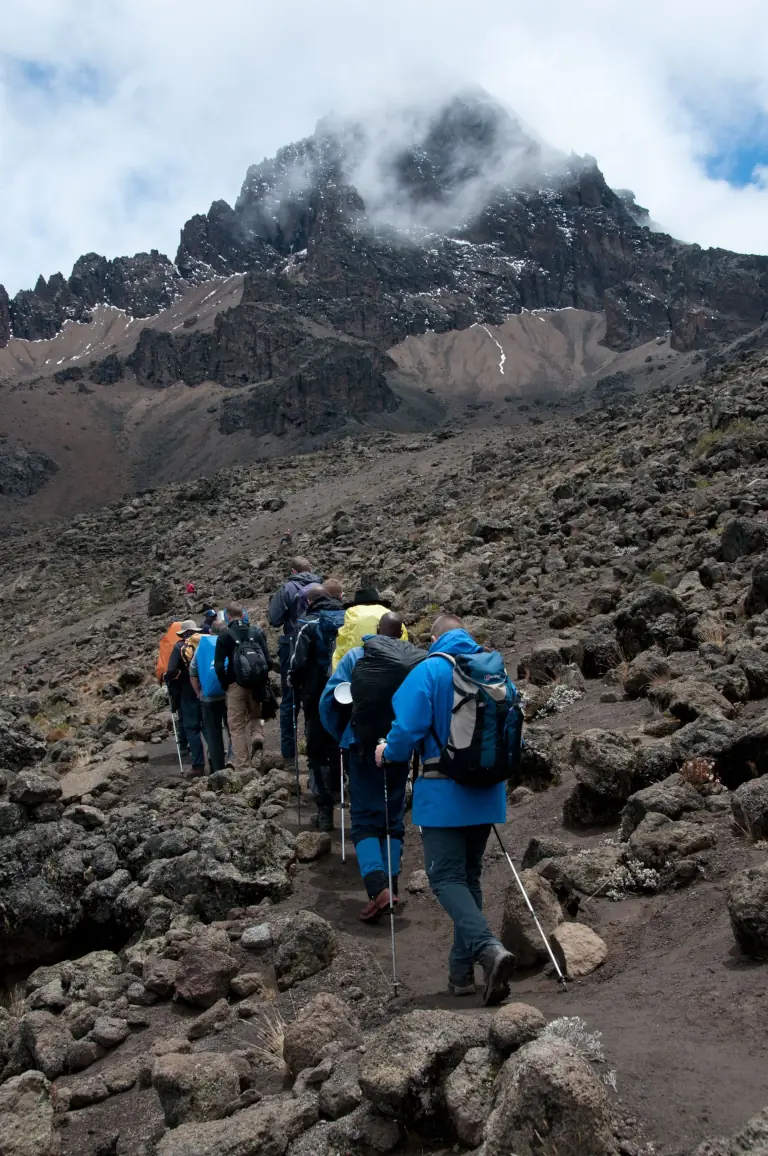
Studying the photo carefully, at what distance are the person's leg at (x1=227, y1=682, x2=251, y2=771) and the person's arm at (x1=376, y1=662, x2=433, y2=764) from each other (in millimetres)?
5617

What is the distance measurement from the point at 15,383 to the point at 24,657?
111 m

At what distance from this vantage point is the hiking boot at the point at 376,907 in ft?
19.4

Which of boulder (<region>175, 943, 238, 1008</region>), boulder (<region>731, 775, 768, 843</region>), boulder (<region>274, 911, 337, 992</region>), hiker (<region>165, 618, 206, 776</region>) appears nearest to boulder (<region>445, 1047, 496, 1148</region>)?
boulder (<region>274, 911, 337, 992</region>)

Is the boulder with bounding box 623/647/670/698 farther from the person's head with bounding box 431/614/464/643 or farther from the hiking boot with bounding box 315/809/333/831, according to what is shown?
the person's head with bounding box 431/614/464/643

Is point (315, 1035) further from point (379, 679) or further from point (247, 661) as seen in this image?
point (247, 661)

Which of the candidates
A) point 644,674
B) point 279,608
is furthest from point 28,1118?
point 644,674

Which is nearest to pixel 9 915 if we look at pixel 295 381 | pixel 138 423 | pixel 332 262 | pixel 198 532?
pixel 198 532

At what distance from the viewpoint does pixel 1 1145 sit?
144 inches

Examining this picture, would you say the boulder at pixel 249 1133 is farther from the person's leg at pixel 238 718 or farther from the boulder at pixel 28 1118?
the person's leg at pixel 238 718

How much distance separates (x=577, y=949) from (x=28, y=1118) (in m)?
2.55

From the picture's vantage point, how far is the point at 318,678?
8078 millimetres

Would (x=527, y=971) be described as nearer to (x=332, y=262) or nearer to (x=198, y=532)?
(x=198, y=532)

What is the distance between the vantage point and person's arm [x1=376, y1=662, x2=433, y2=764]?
4.64m

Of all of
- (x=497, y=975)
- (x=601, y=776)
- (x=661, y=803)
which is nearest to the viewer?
(x=497, y=975)
